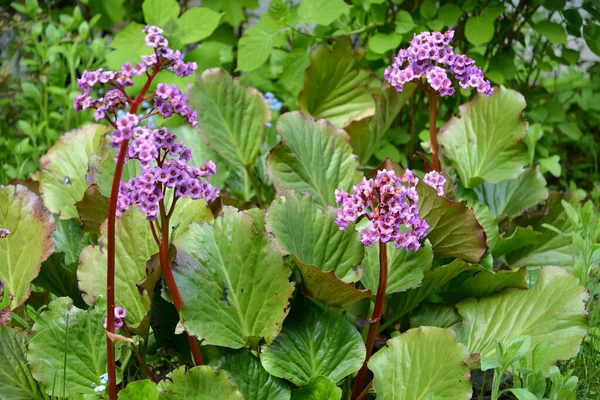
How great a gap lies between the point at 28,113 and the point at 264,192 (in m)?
1.30

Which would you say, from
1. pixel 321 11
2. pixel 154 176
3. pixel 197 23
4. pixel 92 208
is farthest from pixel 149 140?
pixel 197 23

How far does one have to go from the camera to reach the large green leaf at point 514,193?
2369mm

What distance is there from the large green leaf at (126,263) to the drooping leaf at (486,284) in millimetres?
680

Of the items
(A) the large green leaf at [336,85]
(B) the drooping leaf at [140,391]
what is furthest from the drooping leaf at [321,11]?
(B) the drooping leaf at [140,391]

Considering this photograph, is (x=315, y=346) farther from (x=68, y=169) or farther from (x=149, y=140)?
(x=68, y=169)

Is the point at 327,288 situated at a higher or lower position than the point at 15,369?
higher

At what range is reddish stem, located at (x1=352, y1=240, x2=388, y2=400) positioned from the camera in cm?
161

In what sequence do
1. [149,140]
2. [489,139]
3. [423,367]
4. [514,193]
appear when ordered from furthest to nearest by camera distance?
[514,193] → [489,139] → [423,367] → [149,140]

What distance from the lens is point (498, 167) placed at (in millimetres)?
2258

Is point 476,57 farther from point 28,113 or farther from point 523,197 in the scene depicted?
point 28,113

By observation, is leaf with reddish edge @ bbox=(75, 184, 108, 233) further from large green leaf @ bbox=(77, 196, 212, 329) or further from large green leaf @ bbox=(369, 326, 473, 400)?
large green leaf @ bbox=(369, 326, 473, 400)

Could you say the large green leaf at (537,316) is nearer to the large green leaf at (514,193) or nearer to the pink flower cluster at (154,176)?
the large green leaf at (514,193)

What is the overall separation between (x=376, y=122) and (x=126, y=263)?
939 mm

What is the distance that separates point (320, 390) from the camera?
1.58m
